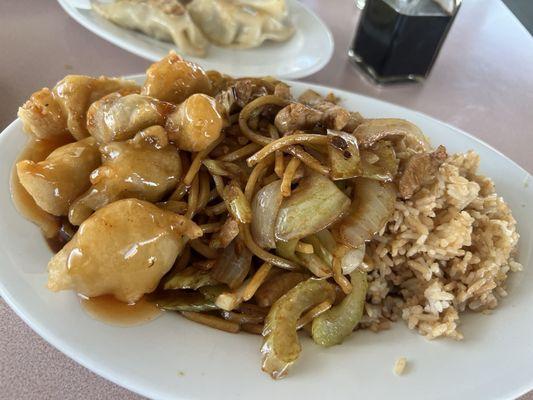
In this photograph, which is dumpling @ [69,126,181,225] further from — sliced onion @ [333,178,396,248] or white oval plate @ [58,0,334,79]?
white oval plate @ [58,0,334,79]

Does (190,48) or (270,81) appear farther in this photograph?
(190,48)

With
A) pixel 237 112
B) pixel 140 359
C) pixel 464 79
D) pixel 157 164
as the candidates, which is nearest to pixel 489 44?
pixel 464 79

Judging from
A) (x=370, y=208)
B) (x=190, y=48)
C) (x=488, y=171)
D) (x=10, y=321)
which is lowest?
(x=10, y=321)

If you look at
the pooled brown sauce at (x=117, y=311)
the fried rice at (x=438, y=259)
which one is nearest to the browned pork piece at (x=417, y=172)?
the fried rice at (x=438, y=259)

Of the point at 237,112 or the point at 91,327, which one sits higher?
the point at 237,112

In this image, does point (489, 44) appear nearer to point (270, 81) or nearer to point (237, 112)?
point (270, 81)

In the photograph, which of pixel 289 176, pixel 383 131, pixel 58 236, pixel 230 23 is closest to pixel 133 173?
pixel 58 236

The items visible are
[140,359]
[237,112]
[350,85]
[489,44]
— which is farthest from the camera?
[489,44]

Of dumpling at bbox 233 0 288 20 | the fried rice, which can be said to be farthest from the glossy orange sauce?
dumpling at bbox 233 0 288 20

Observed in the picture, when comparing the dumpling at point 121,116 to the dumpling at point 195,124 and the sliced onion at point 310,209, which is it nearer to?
the dumpling at point 195,124
